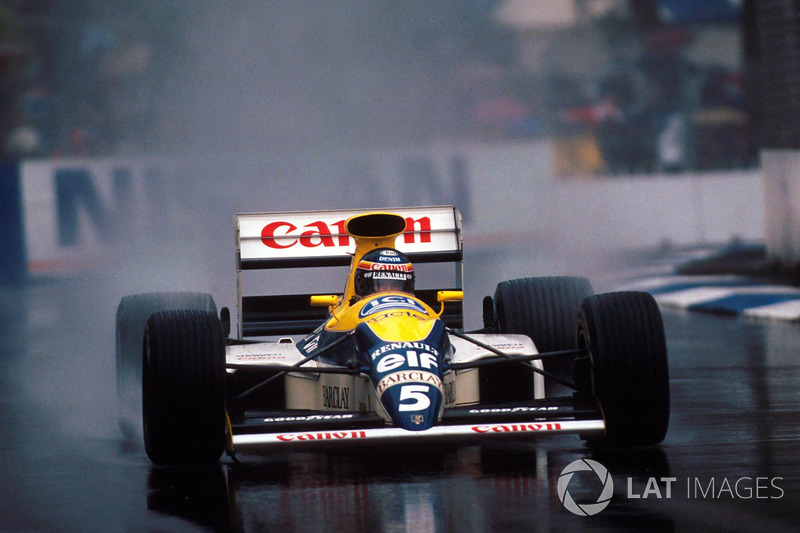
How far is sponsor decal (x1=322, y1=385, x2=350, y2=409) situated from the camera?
649cm

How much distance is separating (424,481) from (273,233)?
308 cm

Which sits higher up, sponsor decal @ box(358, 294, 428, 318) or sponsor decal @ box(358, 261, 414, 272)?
sponsor decal @ box(358, 261, 414, 272)

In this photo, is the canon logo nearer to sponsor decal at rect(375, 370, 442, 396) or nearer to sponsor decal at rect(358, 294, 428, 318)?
sponsor decal at rect(358, 294, 428, 318)

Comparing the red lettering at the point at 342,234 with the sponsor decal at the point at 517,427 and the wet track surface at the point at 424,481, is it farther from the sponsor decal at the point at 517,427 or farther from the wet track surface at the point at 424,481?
the sponsor decal at the point at 517,427

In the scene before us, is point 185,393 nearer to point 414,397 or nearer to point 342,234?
point 414,397

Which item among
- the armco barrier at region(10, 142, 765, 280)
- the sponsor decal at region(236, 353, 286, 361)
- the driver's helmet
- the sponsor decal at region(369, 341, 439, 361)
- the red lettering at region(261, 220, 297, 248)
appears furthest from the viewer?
the armco barrier at region(10, 142, 765, 280)

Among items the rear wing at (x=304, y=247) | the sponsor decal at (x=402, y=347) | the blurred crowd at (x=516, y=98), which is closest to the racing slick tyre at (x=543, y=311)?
the rear wing at (x=304, y=247)

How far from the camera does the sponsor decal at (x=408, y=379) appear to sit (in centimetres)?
579

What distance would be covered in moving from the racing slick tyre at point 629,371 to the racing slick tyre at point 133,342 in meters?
2.37

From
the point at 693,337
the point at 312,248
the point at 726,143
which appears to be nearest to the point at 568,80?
the point at 726,143

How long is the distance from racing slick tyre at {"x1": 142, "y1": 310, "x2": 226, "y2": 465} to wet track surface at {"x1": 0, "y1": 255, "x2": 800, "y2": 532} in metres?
0.14

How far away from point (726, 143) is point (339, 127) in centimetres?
893

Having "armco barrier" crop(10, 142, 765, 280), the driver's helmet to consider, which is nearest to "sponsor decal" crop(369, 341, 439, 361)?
the driver's helmet

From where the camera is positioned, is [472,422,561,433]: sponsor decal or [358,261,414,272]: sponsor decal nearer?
[472,422,561,433]: sponsor decal
